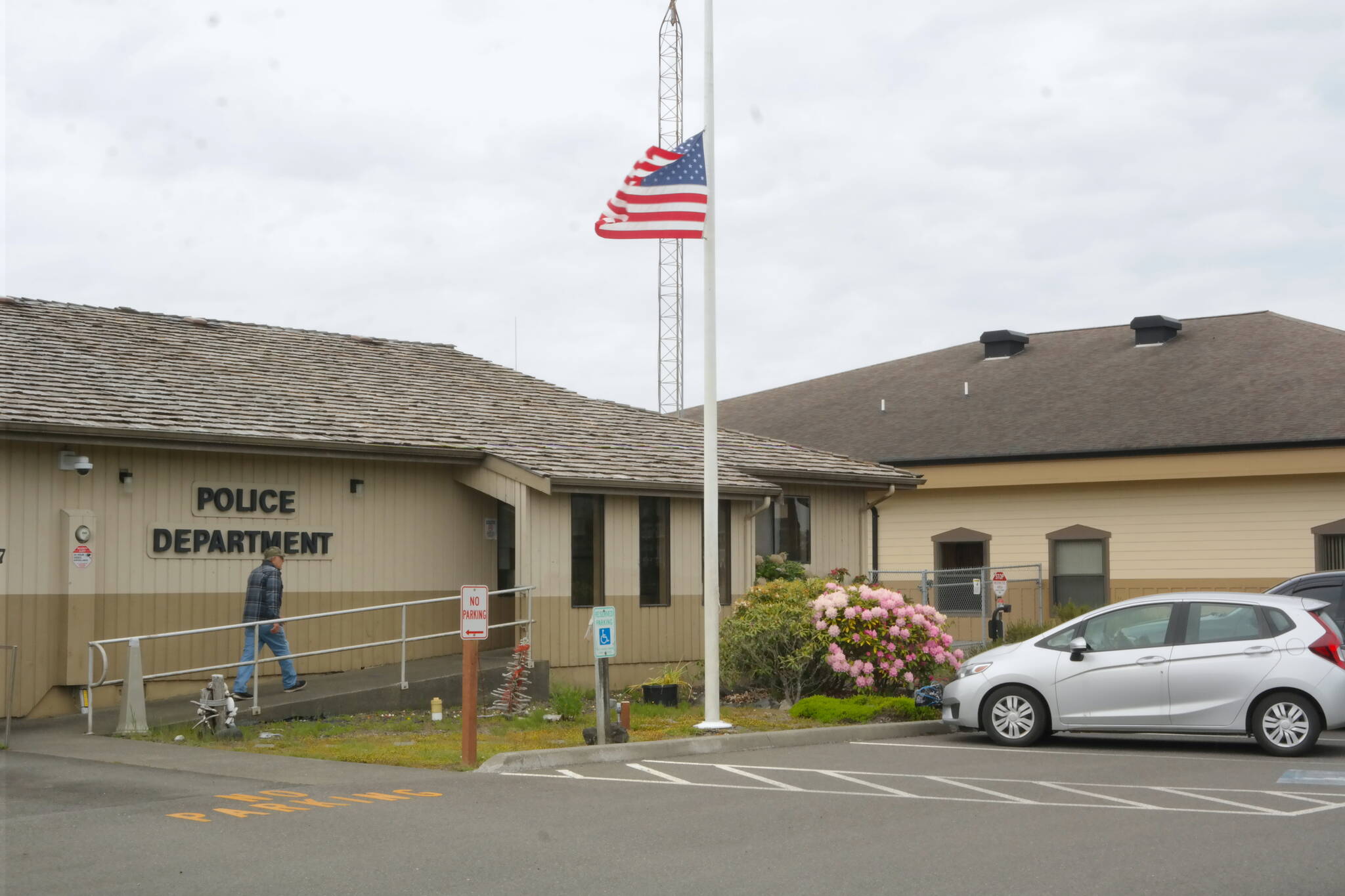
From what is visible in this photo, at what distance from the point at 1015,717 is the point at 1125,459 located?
50.2 ft

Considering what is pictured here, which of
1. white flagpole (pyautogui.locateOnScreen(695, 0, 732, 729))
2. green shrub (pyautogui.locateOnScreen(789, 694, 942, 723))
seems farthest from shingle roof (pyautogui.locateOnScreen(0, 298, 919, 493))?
green shrub (pyautogui.locateOnScreen(789, 694, 942, 723))

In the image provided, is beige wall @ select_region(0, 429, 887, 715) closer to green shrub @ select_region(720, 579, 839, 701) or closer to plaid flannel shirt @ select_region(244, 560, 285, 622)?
plaid flannel shirt @ select_region(244, 560, 285, 622)

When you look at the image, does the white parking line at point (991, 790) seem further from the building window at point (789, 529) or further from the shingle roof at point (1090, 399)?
the shingle roof at point (1090, 399)

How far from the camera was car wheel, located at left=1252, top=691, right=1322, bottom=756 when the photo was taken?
1335cm

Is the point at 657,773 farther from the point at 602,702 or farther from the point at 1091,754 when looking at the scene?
the point at 1091,754

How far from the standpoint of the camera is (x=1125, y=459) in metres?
28.5

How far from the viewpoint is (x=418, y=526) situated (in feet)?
66.7

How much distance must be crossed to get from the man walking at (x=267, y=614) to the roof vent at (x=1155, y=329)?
77.7ft

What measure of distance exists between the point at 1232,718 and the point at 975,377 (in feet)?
74.3

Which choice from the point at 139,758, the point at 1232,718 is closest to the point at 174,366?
the point at 139,758

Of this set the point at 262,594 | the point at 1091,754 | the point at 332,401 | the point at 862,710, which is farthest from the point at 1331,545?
the point at 262,594

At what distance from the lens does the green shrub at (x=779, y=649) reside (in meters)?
17.7

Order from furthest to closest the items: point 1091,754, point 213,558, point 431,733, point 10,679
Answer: point 213,558 < point 10,679 < point 431,733 < point 1091,754

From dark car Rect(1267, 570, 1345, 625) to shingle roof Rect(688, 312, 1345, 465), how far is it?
8775 millimetres
